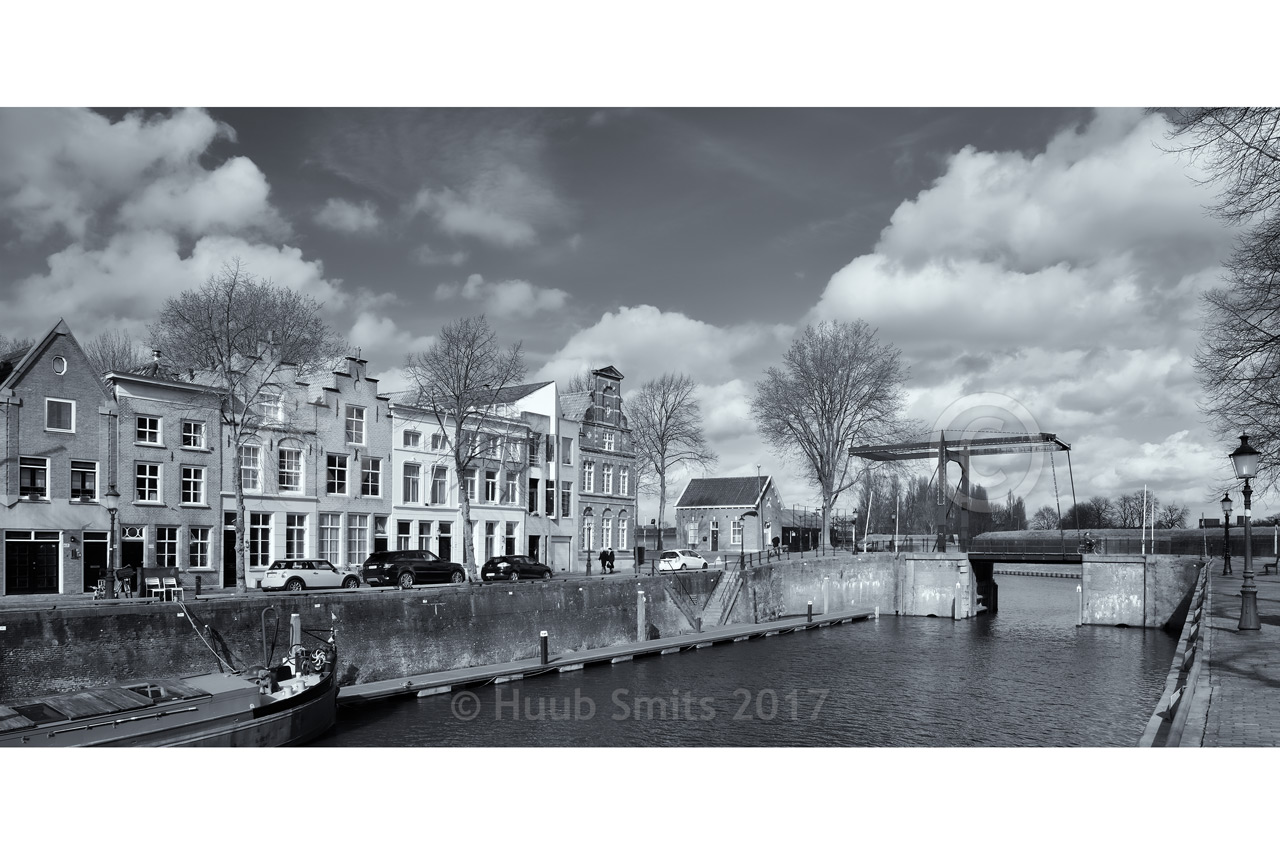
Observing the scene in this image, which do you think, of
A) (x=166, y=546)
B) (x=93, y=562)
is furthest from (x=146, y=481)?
(x=93, y=562)

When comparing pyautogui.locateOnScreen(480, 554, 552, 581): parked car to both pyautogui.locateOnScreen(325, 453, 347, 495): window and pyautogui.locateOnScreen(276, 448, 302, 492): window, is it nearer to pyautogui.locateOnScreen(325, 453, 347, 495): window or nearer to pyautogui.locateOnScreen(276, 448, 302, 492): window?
pyautogui.locateOnScreen(325, 453, 347, 495): window

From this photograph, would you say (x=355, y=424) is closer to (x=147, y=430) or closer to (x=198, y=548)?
(x=198, y=548)

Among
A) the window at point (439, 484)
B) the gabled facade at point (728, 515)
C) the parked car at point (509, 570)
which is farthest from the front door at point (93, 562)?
the gabled facade at point (728, 515)

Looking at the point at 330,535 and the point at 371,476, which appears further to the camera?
the point at 371,476

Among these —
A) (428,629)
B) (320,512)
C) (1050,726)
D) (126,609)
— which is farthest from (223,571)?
(1050,726)

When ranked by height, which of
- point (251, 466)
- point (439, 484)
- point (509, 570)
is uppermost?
point (251, 466)

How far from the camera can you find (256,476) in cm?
4006

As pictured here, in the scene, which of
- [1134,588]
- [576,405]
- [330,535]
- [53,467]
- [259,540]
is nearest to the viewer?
[53,467]

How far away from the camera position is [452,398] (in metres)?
44.8

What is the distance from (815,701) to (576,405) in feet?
119

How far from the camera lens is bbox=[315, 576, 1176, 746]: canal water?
74.5 ft

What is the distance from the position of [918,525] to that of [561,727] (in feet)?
285

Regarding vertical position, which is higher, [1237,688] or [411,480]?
Result: [411,480]

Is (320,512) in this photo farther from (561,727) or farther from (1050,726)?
(1050,726)
